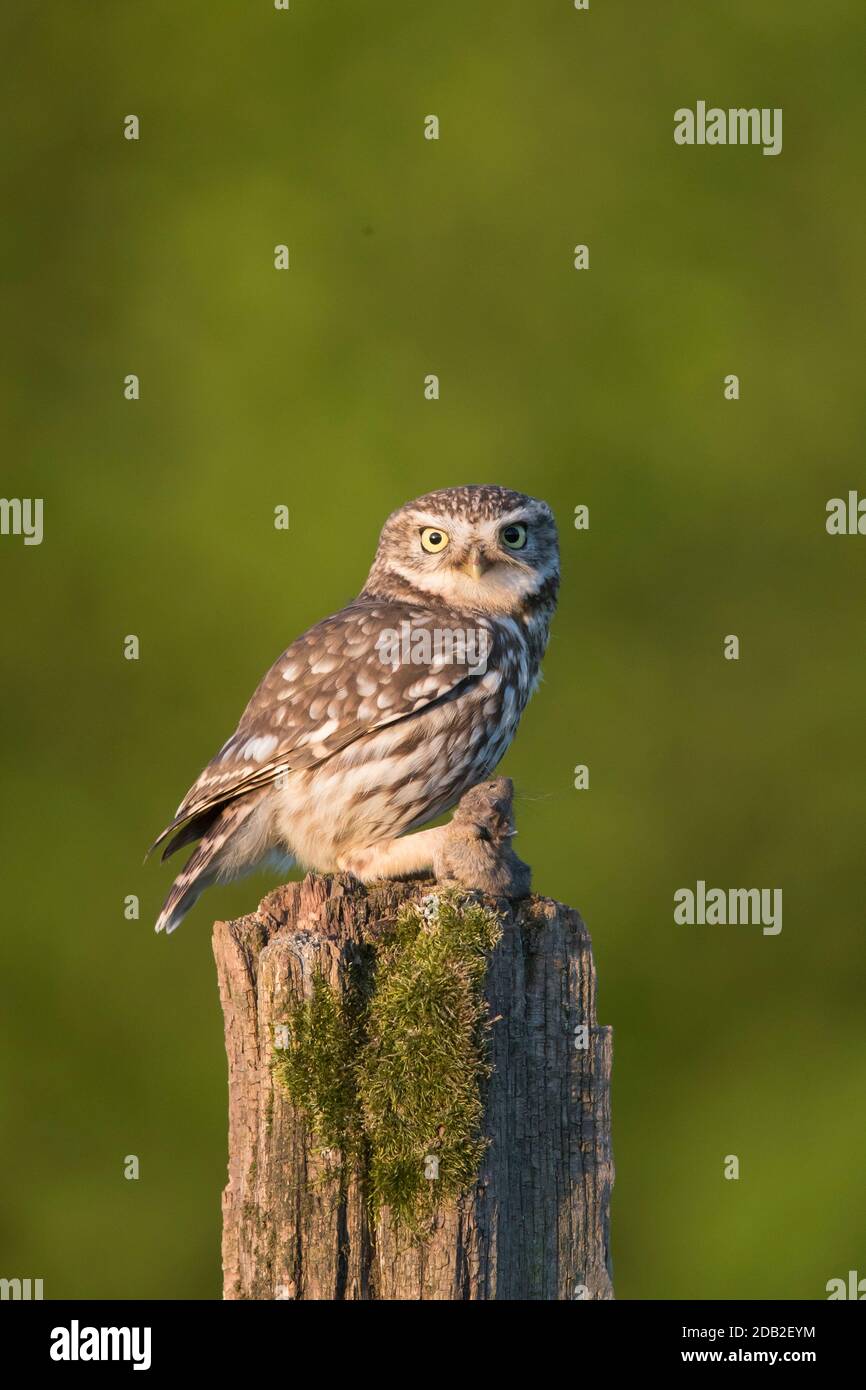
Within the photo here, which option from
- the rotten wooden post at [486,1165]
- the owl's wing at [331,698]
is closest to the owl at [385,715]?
the owl's wing at [331,698]

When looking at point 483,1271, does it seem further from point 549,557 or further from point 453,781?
point 549,557

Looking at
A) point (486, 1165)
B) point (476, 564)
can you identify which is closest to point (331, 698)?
point (476, 564)

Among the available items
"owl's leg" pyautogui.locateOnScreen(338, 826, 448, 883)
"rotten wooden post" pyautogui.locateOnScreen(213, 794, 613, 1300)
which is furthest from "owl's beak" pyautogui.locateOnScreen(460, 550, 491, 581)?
"rotten wooden post" pyautogui.locateOnScreen(213, 794, 613, 1300)

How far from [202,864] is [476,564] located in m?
1.04

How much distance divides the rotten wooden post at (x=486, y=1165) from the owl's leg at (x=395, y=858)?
100 cm

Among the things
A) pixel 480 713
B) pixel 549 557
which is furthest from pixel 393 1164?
pixel 549 557

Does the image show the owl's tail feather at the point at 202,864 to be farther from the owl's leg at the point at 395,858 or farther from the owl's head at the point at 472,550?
the owl's head at the point at 472,550

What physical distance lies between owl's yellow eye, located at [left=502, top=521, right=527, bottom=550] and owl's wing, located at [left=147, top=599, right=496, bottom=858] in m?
0.23

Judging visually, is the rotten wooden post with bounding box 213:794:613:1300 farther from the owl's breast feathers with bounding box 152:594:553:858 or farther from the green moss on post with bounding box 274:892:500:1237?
the owl's breast feathers with bounding box 152:594:553:858

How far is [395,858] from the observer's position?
4.67 metres

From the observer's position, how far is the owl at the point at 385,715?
4969 millimetres

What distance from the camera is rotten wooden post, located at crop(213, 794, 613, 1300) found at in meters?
3.24

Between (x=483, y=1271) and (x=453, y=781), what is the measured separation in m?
1.94
